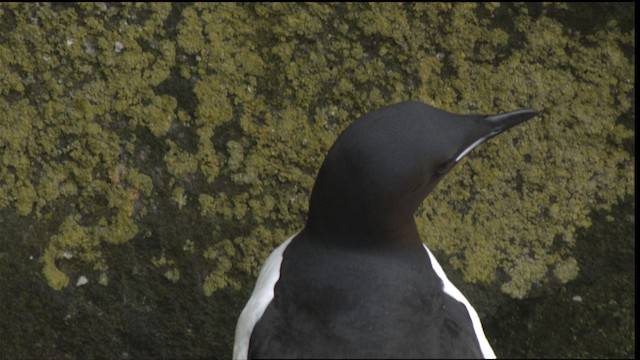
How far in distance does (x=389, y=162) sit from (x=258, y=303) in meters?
0.55

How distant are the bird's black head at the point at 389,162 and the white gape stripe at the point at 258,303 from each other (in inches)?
10.3

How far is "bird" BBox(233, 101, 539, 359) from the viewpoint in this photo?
2457 millimetres

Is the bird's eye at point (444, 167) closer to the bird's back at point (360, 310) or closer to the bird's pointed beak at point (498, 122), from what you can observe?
the bird's pointed beak at point (498, 122)

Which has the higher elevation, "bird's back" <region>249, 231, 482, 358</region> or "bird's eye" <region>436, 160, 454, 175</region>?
"bird's eye" <region>436, 160, 454, 175</region>

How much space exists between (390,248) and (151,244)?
29.2 inches

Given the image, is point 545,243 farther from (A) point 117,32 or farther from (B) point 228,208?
(A) point 117,32

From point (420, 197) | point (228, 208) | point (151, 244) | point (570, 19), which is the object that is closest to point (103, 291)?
point (151, 244)

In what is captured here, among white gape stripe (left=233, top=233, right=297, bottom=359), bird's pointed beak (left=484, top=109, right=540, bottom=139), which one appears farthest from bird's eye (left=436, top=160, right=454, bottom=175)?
white gape stripe (left=233, top=233, right=297, bottom=359)

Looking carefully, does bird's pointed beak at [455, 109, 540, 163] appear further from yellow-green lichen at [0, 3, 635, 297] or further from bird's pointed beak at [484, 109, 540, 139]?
yellow-green lichen at [0, 3, 635, 297]

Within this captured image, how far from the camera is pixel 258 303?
276 centimetres

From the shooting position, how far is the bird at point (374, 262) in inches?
96.7

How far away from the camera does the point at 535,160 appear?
3.12 m

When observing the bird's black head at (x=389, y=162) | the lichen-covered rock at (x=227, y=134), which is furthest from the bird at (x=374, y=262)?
the lichen-covered rock at (x=227, y=134)

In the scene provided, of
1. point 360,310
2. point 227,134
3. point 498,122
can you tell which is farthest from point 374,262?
point 227,134
